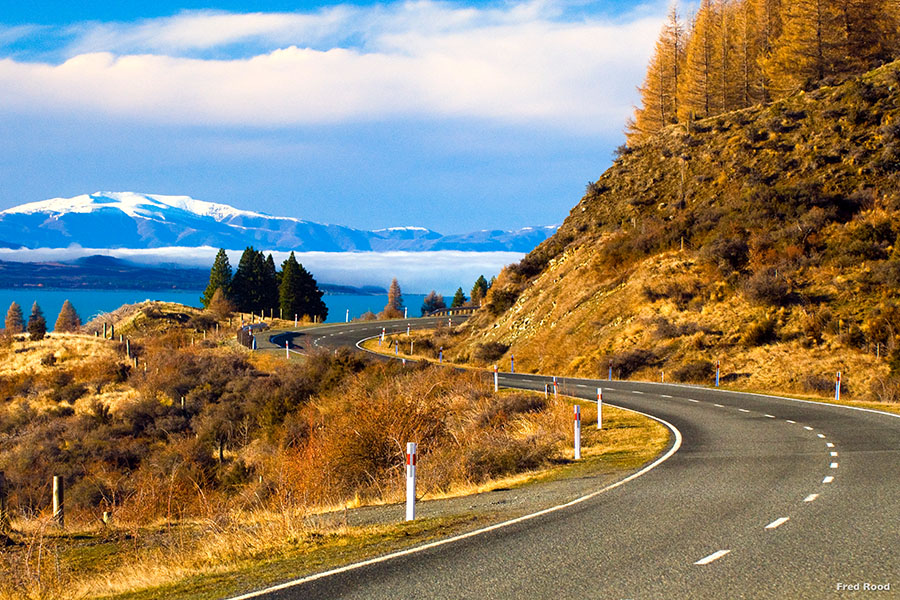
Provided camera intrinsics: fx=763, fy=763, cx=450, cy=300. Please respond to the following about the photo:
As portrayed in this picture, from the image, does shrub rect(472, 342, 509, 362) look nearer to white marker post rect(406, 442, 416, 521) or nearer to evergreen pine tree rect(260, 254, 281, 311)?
white marker post rect(406, 442, 416, 521)

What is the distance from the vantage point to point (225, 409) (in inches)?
1194

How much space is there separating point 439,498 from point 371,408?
4755 mm

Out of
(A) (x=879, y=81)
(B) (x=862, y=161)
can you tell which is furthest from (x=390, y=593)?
(A) (x=879, y=81)

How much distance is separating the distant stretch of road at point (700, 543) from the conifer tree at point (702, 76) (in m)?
51.6

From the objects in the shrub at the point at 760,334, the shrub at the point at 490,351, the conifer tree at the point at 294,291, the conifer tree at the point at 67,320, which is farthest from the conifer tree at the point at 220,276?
the shrub at the point at 760,334

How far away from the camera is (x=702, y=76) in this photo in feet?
199

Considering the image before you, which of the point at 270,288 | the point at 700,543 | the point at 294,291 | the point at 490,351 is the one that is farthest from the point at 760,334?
the point at 270,288

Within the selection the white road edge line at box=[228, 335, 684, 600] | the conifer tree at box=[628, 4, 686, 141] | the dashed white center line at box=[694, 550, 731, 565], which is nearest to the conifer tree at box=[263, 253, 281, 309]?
the conifer tree at box=[628, 4, 686, 141]

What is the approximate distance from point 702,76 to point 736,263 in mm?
28749

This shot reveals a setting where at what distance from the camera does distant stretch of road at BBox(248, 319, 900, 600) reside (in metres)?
6.29

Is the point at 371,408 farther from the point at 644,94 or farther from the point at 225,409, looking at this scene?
the point at 644,94

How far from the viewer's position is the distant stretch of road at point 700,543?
6.29 m

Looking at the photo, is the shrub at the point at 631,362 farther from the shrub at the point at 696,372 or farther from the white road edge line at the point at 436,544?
the white road edge line at the point at 436,544

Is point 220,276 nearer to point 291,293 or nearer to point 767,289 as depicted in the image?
point 291,293
